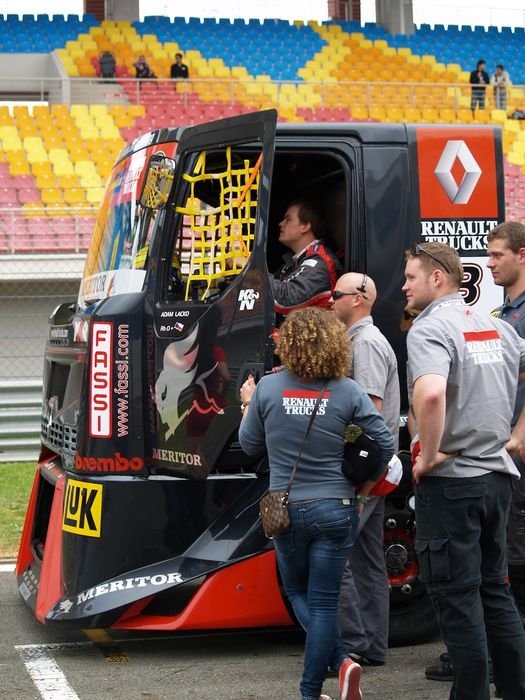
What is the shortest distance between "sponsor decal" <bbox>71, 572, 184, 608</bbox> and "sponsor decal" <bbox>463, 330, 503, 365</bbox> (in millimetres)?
1873

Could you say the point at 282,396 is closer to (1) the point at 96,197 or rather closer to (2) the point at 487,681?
(2) the point at 487,681

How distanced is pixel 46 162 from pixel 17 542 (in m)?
12.1

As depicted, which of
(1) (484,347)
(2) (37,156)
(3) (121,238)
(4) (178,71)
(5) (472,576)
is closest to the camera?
(5) (472,576)

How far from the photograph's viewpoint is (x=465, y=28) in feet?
103

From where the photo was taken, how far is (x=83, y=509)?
5.30 meters

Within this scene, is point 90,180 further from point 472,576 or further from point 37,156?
point 472,576

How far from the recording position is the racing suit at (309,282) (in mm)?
5375

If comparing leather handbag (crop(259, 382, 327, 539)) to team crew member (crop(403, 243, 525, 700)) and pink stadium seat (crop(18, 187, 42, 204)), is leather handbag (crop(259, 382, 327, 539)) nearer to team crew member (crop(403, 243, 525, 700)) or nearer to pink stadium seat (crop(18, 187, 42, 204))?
team crew member (crop(403, 243, 525, 700))

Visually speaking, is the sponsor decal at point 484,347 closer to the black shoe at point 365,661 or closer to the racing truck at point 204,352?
the racing truck at point 204,352

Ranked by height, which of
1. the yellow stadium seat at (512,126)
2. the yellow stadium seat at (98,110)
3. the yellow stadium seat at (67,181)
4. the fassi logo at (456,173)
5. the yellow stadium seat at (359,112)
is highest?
the yellow stadium seat at (359,112)

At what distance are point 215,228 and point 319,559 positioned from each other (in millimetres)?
1813

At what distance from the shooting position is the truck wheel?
18.2 feet

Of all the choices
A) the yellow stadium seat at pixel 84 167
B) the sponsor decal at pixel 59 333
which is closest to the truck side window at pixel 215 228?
the sponsor decal at pixel 59 333

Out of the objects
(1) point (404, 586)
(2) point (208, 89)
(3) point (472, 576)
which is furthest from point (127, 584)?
(2) point (208, 89)
